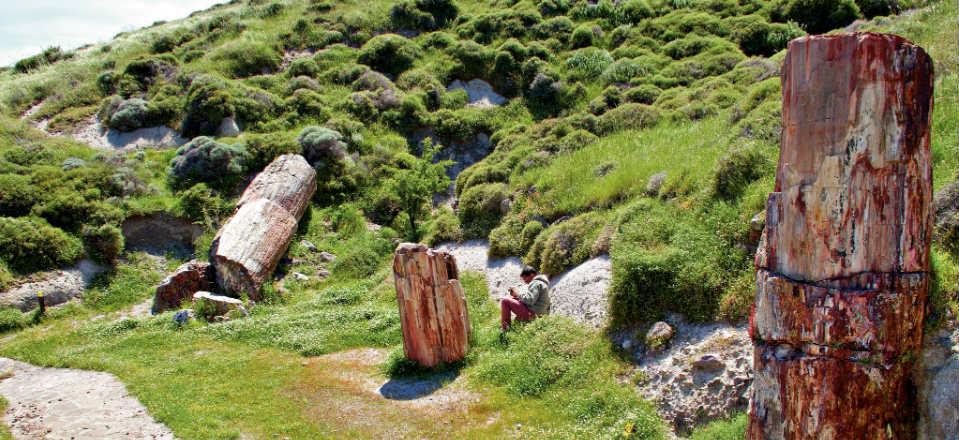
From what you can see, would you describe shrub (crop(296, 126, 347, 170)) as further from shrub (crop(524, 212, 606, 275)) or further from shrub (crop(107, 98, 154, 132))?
shrub (crop(524, 212, 606, 275))

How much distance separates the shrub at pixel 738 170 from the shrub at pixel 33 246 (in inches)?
644

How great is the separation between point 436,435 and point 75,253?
533 inches

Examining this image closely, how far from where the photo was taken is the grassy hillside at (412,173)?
10.4 meters

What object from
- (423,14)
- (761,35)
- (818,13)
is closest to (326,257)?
(761,35)

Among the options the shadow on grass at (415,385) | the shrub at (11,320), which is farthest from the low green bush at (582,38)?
the shrub at (11,320)

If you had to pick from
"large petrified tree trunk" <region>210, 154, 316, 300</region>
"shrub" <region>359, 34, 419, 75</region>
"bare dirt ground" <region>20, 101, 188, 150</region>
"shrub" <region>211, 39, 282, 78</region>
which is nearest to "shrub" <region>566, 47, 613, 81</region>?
"shrub" <region>359, 34, 419, 75</region>

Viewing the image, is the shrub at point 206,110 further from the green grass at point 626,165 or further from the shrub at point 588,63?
the shrub at point 588,63

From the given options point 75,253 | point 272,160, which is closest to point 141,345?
point 75,253

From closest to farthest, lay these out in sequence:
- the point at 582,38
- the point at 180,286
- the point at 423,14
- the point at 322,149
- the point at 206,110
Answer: the point at 180,286 → the point at 322,149 → the point at 206,110 → the point at 582,38 → the point at 423,14

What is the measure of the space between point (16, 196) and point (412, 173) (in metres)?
11.2

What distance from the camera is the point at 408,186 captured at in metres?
20.0

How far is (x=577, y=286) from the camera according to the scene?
41.3ft

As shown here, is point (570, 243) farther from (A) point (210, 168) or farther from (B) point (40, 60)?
(B) point (40, 60)

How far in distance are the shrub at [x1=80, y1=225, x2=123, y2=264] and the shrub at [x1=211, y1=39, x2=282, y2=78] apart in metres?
13.9
